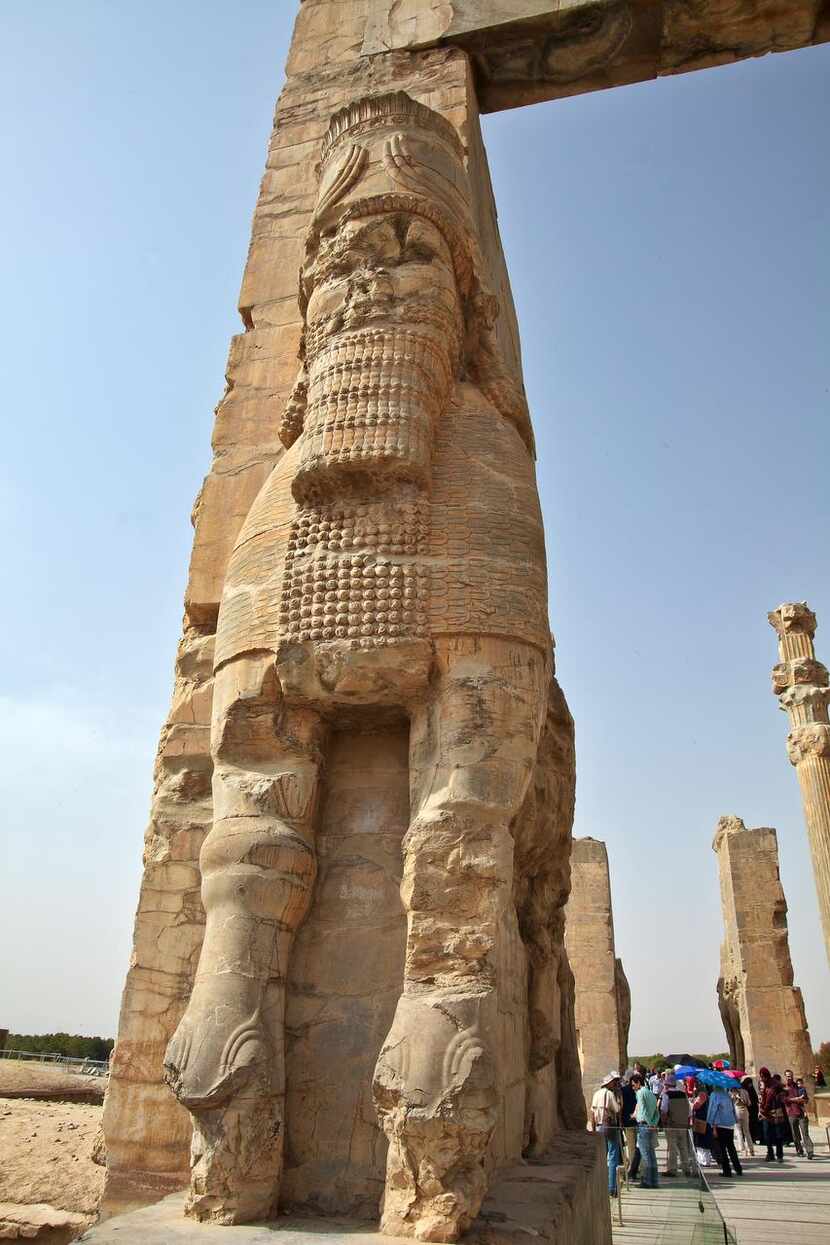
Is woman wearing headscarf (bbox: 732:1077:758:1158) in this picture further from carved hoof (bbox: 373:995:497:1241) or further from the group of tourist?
carved hoof (bbox: 373:995:497:1241)

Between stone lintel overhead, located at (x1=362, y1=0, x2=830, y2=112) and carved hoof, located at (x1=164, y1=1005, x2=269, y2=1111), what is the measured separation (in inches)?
208

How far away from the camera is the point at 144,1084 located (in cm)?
327

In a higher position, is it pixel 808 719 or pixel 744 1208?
pixel 808 719

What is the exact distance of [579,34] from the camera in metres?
5.53

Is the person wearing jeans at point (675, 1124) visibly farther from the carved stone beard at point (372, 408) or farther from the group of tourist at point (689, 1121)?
the carved stone beard at point (372, 408)

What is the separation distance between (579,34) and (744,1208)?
7.50 meters

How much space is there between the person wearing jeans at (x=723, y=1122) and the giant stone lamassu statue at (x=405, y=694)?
598cm

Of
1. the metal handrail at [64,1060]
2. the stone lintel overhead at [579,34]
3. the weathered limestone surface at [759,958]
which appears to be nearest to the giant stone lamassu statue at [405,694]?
the stone lintel overhead at [579,34]

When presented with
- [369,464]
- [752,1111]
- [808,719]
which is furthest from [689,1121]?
[369,464]

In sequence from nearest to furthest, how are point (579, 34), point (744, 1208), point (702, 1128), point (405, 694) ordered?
point (405, 694) → point (579, 34) → point (744, 1208) → point (702, 1128)

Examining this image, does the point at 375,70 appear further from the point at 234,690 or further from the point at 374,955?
the point at 374,955

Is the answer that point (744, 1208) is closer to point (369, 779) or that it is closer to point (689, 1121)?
point (689, 1121)

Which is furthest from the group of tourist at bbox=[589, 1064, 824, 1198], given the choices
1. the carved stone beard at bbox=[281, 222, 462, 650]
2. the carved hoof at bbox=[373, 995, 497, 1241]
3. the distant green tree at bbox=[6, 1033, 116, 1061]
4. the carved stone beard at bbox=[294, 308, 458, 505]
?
the distant green tree at bbox=[6, 1033, 116, 1061]

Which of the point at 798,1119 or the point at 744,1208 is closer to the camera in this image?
the point at 744,1208
